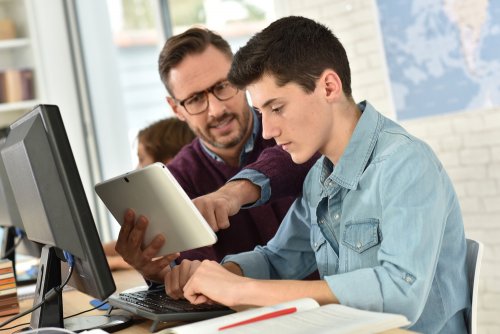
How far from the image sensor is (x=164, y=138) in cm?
305

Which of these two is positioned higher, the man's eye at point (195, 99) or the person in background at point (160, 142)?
the man's eye at point (195, 99)

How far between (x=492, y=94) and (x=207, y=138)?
1166 mm

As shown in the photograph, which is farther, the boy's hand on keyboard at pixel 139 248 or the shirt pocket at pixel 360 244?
the boy's hand on keyboard at pixel 139 248

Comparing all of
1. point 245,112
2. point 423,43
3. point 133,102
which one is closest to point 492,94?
point 423,43

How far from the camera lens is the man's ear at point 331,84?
163cm

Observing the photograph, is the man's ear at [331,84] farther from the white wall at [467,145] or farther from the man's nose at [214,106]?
the white wall at [467,145]

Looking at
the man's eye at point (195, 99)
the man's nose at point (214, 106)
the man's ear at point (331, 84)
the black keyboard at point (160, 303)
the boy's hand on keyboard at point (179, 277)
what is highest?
the man's ear at point (331, 84)

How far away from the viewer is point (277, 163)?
6.84 feet

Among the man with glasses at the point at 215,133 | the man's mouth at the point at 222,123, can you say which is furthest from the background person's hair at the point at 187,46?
the man's mouth at the point at 222,123

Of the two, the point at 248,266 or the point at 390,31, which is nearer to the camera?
the point at 248,266

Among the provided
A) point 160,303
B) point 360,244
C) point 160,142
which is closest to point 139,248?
point 160,303

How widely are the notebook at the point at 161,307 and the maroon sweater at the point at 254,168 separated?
1.42ft

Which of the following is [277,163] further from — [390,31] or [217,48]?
[390,31]

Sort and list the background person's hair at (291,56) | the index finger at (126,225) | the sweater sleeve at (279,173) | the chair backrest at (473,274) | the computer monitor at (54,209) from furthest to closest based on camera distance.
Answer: the sweater sleeve at (279,173) < the index finger at (126,225) < the background person's hair at (291,56) < the chair backrest at (473,274) < the computer monitor at (54,209)
